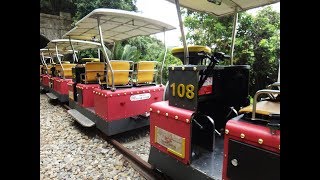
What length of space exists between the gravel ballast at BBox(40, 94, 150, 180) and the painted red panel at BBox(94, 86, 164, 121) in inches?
23.3

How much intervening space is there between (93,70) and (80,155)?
270 centimetres

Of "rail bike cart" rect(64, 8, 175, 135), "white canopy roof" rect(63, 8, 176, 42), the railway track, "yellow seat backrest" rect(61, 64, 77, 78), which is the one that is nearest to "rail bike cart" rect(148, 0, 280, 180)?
the railway track

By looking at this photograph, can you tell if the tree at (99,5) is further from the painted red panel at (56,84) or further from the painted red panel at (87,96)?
the painted red panel at (87,96)

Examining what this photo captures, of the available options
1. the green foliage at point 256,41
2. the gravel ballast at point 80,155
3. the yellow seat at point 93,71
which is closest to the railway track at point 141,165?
the gravel ballast at point 80,155

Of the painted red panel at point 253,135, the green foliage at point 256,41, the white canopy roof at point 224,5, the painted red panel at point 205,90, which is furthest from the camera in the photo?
the green foliage at point 256,41

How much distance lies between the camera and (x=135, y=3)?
19.0 meters

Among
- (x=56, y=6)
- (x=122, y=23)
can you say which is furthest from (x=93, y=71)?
(x=56, y=6)

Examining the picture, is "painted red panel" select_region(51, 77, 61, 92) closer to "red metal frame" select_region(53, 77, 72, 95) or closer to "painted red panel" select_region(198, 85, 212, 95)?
"red metal frame" select_region(53, 77, 72, 95)

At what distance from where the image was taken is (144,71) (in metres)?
5.20

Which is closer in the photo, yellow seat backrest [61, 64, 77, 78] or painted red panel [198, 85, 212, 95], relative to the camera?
painted red panel [198, 85, 212, 95]

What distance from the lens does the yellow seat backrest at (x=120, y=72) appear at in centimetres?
468

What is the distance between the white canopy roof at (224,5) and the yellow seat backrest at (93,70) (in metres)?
3.56

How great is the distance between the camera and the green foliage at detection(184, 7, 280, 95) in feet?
24.2

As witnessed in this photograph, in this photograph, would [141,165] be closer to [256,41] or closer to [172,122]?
[172,122]
